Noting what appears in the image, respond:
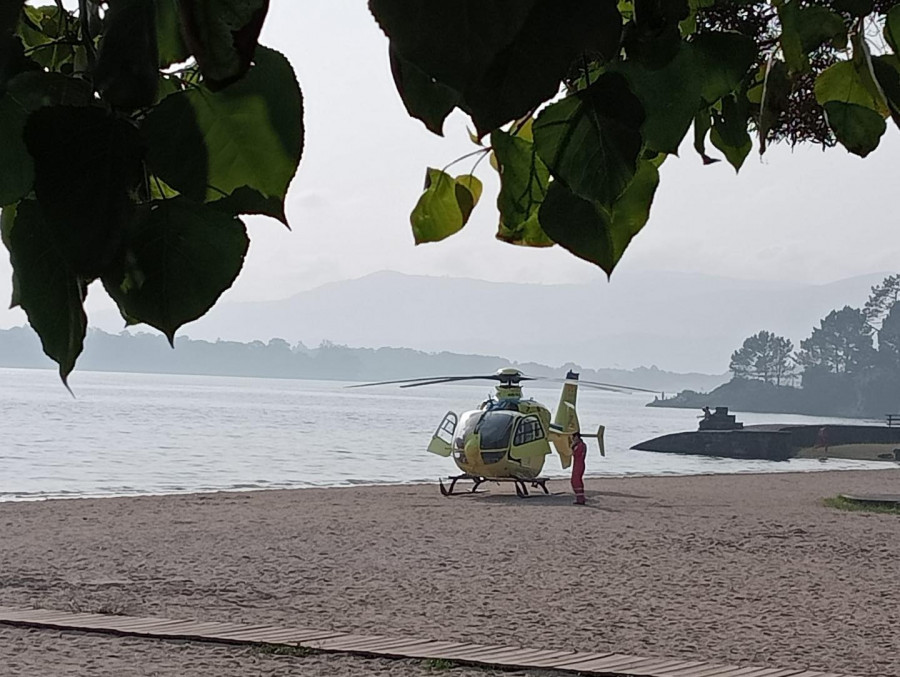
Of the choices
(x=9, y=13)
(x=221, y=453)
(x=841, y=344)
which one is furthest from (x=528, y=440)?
(x=841, y=344)

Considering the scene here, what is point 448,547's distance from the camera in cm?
1209

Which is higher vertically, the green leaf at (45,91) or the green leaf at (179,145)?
the green leaf at (45,91)

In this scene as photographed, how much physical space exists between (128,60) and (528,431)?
18272 mm

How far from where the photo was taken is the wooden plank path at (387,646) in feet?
21.2

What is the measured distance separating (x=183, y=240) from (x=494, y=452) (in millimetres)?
Result: 17926

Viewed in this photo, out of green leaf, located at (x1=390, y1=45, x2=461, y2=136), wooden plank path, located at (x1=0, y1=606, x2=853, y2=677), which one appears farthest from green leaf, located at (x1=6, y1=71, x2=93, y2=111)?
wooden plank path, located at (x1=0, y1=606, x2=853, y2=677)

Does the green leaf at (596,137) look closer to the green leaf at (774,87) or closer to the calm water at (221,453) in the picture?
the green leaf at (774,87)

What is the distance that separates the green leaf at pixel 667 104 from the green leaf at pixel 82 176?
0.25 meters

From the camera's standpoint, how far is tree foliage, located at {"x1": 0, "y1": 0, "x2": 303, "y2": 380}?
0.37 m

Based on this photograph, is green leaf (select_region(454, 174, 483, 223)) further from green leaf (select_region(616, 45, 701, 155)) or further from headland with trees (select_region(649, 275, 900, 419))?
headland with trees (select_region(649, 275, 900, 419))

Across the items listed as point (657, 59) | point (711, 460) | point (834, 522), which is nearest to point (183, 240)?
point (657, 59)

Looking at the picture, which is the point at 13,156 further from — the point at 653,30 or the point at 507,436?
the point at 507,436

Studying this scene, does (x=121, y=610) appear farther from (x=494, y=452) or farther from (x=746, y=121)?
(x=494, y=452)

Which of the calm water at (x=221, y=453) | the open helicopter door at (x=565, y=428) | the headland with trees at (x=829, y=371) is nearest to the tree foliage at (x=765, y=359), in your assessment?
the headland with trees at (x=829, y=371)
